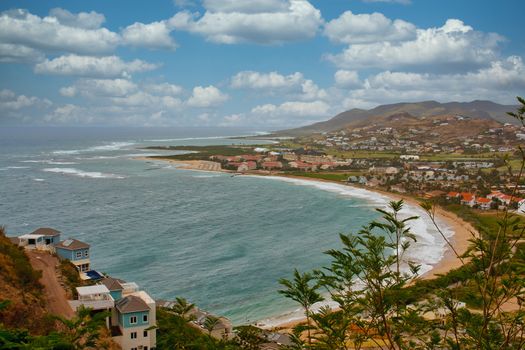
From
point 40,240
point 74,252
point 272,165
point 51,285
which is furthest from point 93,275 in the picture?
point 272,165

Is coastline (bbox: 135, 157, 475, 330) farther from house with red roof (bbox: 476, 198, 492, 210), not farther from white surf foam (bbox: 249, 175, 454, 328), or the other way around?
house with red roof (bbox: 476, 198, 492, 210)

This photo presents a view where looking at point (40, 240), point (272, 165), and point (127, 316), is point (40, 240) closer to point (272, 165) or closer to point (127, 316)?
point (127, 316)

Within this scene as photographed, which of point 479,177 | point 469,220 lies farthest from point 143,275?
point 479,177

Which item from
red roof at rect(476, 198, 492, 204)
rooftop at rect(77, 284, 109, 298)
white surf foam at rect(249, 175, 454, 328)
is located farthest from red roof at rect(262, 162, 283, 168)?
rooftop at rect(77, 284, 109, 298)

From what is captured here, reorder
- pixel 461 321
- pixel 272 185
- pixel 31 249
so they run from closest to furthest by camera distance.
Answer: pixel 461 321
pixel 31 249
pixel 272 185

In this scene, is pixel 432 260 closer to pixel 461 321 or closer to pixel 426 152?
pixel 461 321
